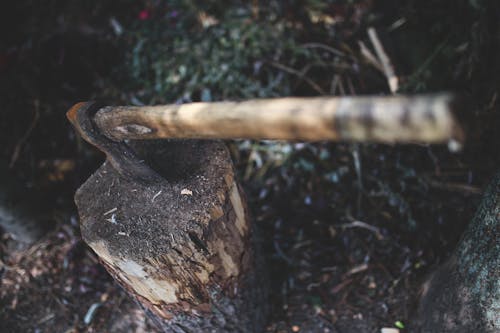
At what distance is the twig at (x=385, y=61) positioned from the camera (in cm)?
244

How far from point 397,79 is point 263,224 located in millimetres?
1235

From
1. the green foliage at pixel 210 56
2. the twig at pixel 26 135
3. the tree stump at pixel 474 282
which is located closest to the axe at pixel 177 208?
the tree stump at pixel 474 282

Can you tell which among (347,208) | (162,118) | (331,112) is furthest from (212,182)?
(347,208)

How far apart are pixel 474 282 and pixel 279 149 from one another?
1.40m

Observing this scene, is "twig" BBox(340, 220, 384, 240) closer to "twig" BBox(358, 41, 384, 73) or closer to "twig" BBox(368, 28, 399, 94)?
"twig" BBox(368, 28, 399, 94)

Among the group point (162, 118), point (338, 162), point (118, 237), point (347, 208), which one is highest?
point (162, 118)

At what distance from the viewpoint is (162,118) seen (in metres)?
1.20

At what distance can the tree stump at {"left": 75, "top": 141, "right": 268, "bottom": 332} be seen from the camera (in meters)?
1.44

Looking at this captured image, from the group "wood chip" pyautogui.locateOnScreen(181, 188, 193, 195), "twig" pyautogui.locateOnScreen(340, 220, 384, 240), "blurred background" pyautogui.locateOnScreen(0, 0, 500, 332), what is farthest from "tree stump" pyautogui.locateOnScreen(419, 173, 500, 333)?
"wood chip" pyautogui.locateOnScreen(181, 188, 193, 195)

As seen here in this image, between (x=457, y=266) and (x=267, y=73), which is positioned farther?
(x=267, y=73)

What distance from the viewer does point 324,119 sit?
0.88m

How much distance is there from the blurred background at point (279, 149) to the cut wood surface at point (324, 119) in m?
1.42

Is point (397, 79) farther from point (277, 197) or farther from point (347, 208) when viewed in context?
point (277, 197)

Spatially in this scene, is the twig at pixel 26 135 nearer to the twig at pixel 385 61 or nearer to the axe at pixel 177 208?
the axe at pixel 177 208
